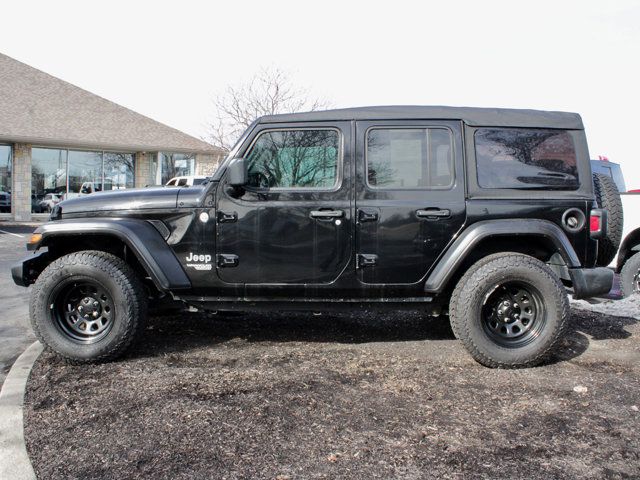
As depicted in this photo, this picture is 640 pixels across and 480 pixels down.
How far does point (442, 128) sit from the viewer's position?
4289 mm

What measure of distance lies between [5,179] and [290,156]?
20724 millimetres

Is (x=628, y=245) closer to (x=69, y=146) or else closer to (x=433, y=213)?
(x=433, y=213)

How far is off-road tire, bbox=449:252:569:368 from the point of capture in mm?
4070

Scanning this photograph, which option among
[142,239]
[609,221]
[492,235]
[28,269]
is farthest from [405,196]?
[28,269]

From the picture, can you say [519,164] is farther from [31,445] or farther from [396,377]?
[31,445]

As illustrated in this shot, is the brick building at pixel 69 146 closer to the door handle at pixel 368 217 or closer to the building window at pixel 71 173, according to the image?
the building window at pixel 71 173

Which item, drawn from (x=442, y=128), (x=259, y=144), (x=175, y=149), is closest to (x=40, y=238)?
(x=259, y=144)

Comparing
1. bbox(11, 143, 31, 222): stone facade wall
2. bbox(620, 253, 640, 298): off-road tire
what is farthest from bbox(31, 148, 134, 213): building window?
bbox(620, 253, 640, 298): off-road tire

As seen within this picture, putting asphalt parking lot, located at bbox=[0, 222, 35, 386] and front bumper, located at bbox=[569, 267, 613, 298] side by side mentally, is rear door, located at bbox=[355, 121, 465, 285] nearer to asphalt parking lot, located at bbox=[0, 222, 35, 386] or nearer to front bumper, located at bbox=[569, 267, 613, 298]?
front bumper, located at bbox=[569, 267, 613, 298]

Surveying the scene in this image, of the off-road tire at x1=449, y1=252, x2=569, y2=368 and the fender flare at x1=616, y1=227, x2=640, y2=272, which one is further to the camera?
the fender flare at x1=616, y1=227, x2=640, y2=272

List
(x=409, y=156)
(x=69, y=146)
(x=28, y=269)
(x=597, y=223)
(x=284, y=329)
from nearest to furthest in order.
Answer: (x=597, y=223), (x=409, y=156), (x=28, y=269), (x=284, y=329), (x=69, y=146)

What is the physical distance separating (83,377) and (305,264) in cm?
184

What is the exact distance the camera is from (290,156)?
4336 millimetres

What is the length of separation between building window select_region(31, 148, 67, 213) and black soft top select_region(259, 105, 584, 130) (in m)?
20.3
